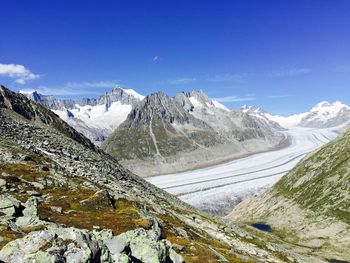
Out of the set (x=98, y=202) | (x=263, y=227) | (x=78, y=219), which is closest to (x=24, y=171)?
(x=98, y=202)

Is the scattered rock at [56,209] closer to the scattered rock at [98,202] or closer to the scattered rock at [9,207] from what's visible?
the scattered rock at [98,202]

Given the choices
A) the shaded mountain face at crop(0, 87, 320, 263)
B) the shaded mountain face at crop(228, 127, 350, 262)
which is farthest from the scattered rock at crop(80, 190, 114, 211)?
the shaded mountain face at crop(228, 127, 350, 262)

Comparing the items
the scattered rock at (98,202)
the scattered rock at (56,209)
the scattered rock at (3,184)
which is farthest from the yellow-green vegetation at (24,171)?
the scattered rock at (56,209)

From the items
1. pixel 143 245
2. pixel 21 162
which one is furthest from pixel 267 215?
pixel 143 245

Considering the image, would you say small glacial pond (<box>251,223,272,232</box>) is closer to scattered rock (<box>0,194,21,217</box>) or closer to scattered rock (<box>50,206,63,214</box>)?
scattered rock (<box>50,206,63,214</box>)

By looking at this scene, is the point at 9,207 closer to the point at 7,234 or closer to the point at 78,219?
the point at 7,234
